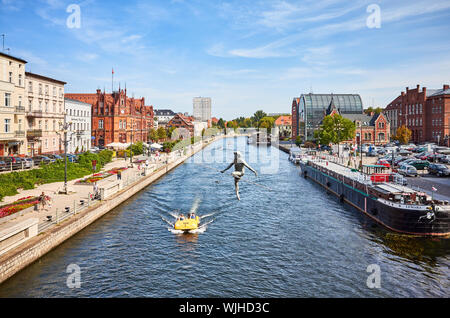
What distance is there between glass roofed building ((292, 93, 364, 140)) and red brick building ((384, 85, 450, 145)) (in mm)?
16825

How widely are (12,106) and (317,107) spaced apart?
100994mm

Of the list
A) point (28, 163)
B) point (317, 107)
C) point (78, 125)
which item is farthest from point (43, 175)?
point (317, 107)

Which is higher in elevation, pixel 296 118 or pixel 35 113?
pixel 296 118

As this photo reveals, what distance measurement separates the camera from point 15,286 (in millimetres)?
17969

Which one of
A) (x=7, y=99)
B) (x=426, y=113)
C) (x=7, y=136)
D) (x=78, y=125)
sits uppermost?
(x=426, y=113)

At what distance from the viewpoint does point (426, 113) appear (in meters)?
100

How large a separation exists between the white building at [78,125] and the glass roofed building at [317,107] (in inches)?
2971

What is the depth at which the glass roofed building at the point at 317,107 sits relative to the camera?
412 feet

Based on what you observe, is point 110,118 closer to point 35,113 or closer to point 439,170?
point 35,113

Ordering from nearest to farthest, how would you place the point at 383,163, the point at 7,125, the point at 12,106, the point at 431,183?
the point at 431,183
the point at 7,125
the point at 12,106
the point at 383,163

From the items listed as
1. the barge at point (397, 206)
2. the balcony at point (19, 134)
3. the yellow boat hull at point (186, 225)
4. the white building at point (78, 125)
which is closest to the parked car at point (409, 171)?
the barge at point (397, 206)

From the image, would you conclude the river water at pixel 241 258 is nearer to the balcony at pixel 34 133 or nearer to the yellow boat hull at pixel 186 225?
the yellow boat hull at pixel 186 225
